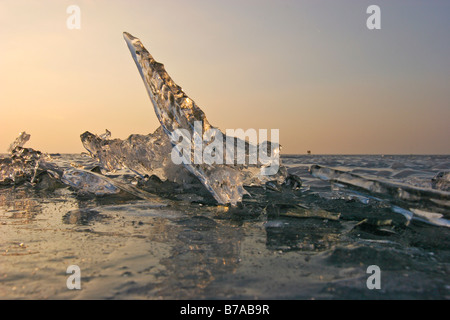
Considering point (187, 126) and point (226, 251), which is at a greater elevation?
point (187, 126)

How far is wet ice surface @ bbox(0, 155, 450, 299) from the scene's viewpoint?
55.8 inches

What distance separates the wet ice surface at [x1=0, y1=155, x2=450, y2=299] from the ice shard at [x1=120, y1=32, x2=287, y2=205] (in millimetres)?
262

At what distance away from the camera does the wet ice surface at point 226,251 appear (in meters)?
1.42

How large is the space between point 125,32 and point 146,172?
7.28ft

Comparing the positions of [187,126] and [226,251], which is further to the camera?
[187,126]

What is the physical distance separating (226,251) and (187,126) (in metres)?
2.15

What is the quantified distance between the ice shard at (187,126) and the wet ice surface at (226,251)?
0.86 feet

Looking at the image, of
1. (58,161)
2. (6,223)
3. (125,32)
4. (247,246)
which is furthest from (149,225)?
(58,161)

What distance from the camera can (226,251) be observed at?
194cm

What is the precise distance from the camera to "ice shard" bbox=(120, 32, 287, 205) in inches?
139

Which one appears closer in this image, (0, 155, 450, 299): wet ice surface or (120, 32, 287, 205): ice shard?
(0, 155, 450, 299): wet ice surface

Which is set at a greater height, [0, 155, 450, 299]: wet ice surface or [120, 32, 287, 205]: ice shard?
[120, 32, 287, 205]: ice shard

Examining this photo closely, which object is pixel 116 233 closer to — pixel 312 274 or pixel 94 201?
pixel 312 274

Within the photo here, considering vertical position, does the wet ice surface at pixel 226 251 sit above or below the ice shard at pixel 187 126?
below
